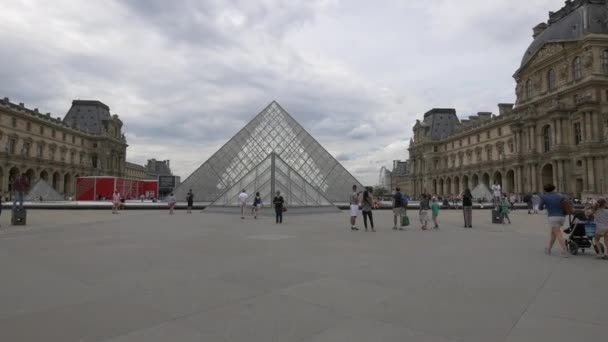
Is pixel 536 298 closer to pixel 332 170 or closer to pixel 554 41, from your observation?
pixel 332 170

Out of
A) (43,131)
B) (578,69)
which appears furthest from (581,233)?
(43,131)

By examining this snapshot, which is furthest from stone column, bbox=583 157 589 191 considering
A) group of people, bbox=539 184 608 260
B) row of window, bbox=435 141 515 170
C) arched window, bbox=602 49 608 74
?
group of people, bbox=539 184 608 260

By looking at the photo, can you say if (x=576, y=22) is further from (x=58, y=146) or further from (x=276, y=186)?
(x=58, y=146)

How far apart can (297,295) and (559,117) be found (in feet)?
143

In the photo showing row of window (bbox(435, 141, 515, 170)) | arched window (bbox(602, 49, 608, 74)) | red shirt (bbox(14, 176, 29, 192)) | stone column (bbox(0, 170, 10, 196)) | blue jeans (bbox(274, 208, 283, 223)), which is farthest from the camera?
row of window (bbox(435, 141, 515, 170))

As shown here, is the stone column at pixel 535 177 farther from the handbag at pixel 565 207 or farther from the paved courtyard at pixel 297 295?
the paved courtyard at pixel 297 295

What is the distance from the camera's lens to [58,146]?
5878 cm

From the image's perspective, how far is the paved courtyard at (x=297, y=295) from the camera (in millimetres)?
2686

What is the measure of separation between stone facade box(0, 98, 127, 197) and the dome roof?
6673 cm

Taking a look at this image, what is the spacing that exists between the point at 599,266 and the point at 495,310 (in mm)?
Answer: 3369

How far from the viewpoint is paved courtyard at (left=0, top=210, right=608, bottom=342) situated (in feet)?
8.81

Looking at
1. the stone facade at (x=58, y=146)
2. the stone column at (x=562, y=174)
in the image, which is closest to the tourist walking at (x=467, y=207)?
the stone column at (x=562, y=174)

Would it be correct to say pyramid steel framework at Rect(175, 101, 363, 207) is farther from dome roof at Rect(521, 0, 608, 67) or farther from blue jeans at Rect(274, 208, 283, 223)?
dome roof at Rect(521, 0, 608, 67)

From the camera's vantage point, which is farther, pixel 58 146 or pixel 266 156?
Result: pixel 58 146
